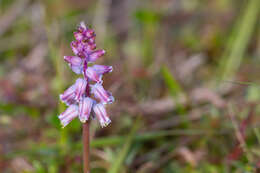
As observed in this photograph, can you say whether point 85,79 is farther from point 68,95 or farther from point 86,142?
point 86,142

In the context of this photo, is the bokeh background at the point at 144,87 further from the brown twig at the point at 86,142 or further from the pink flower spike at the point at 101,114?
the pink flower spike at the point at 101,114

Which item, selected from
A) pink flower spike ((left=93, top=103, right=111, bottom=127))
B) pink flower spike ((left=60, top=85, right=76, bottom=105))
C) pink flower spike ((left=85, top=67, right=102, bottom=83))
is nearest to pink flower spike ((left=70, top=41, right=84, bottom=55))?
A: pink flower spike ((left=85, top=67, right=102, bottom=83))

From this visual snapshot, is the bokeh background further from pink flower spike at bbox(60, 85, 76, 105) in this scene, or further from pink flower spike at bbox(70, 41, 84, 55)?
pink flower spike at bbox(70, 41, 84, 55)

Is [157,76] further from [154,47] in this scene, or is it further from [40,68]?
[40,68]

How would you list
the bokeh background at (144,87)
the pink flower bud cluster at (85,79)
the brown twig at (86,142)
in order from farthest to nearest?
the bokeh background at (144,87), the brown twig at (86,142), the pink flower bud cluster at (85,79)

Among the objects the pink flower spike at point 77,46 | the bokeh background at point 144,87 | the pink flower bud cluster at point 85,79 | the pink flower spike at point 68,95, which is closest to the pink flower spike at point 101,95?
the pink flower bud cluster at point 85,79

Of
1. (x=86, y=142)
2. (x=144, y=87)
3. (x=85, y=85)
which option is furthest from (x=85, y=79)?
(x=144, y=87)

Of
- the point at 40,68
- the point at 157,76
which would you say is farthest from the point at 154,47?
the point at 40,68
